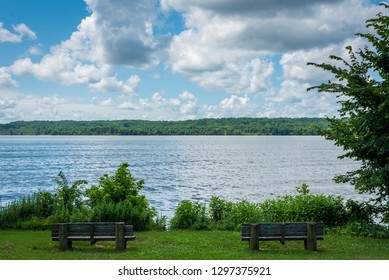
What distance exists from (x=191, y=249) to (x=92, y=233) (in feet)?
9.61

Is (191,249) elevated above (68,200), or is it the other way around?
(68,200)

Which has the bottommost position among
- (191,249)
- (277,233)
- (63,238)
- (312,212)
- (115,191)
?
(191,249)

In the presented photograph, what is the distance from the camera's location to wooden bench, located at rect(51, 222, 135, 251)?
12.3m

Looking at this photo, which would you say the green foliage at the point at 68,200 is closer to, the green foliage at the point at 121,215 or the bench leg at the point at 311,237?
the green foliage at the point at 121,215

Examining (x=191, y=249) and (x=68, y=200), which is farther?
(x=68, y=200)

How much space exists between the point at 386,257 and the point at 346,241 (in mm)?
2769

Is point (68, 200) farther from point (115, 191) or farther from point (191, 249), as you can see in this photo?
point (191, 249)

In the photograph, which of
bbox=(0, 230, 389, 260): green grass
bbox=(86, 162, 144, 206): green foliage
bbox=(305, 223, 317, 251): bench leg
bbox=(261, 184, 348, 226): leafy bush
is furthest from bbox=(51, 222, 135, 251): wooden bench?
bbox=(261, 184, 348, 226): leafy bush

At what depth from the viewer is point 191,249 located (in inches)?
500

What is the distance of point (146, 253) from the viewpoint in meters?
12.1

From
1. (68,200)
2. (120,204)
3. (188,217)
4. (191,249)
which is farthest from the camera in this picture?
(68,200)

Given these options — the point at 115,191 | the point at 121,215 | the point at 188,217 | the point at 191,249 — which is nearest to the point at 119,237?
the point at 191,249
